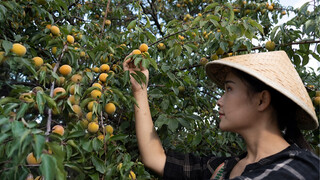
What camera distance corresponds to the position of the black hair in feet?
3.92

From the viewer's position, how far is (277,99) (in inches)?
47.6

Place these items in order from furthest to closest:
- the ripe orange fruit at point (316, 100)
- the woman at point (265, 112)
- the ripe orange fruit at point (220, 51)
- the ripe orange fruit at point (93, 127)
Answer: the ripe orange fruit at point (220, 51)
the ripe orange fruit at point (316, 100)
the ripe orange fruit at point (93, 127)
the woman at point (265, 112)

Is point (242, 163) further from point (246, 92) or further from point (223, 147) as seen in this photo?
point (223, 147)

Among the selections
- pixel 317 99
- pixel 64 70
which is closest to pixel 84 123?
pixel 64 70

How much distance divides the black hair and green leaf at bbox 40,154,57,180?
2.66 ft

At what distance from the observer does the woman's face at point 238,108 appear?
1.19 meters

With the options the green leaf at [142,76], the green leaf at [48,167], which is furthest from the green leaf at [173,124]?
the green leaf at [48,167]

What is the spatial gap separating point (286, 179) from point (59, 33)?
132 centimetres

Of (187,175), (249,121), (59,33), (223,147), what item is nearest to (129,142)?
(187,175)

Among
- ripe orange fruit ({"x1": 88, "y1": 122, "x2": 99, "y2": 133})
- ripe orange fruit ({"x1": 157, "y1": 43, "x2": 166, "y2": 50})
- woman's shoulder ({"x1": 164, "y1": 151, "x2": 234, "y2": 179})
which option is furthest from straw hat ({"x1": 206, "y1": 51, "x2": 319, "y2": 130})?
ripe orange fruit ({"x1": 157, "y1": 43, "x2": 166, "y2": 50})

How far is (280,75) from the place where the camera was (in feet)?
3.82

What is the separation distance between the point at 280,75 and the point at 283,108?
17 cm

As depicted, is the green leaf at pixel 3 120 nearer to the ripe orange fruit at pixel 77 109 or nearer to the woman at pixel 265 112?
the ripe orange fruit at pixel 77 109

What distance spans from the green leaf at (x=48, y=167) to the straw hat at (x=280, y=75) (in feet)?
2.49
